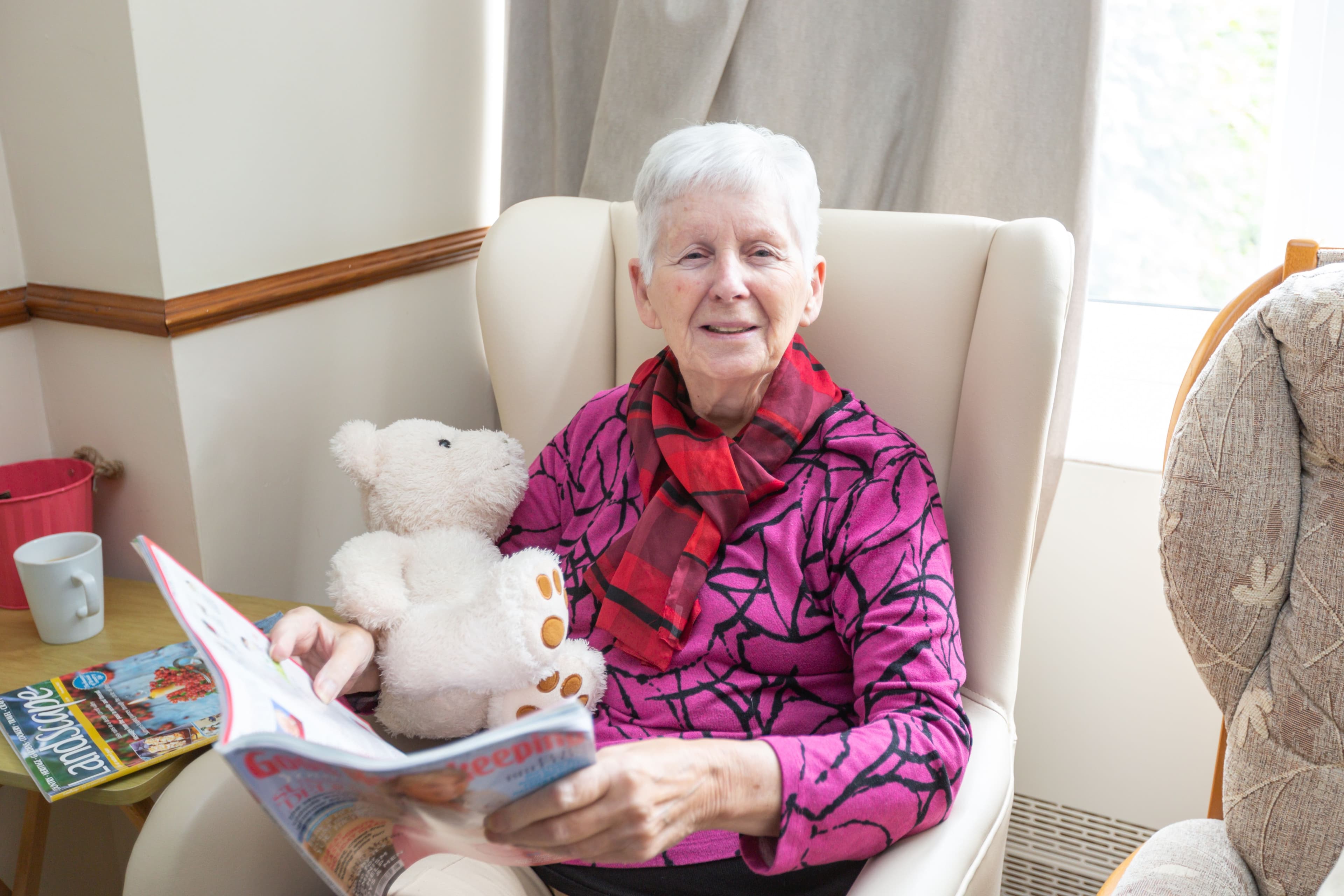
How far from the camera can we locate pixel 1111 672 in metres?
1.63

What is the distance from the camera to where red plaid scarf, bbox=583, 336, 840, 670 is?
1.08 metres

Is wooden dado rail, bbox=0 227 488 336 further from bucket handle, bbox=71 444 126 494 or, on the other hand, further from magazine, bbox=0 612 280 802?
magazine, bbox=0 612 280 802

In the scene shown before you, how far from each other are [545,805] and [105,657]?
0.80 m

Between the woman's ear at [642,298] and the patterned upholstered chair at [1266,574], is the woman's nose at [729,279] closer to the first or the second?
the woman's ear at [642,298]

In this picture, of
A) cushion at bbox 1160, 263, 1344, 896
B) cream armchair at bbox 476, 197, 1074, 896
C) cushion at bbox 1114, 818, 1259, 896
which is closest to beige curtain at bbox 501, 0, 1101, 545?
cream armchair at bbox 476, 197, 1074, 896

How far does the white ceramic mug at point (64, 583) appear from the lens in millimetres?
1164

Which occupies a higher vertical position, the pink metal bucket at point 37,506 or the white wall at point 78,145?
Result: the white wall at point 78,145

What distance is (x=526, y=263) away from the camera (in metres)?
1.42

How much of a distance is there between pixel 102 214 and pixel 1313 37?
1.70 meters

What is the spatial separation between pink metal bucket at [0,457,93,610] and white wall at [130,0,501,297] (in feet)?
0.99

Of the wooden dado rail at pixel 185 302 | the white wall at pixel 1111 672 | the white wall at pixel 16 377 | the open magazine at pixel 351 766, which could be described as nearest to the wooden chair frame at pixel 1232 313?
the white wall at pixel 1111 672

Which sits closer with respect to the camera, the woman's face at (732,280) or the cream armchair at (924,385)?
the cream armchair at (924,385)

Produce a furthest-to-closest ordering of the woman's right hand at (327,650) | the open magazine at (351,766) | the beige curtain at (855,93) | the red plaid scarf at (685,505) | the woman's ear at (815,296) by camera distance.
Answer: the beige curtain at (855,93) → the woman's ear at (815,296) → the red plaid scarf at (685,505) → the woman's right hand at (327,650) → the open magazine at (351,766)

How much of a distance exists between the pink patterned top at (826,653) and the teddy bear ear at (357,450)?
28cm
